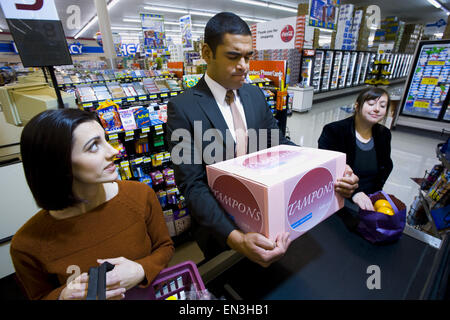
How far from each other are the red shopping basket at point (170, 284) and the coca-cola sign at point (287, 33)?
833cm

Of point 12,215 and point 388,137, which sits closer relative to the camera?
point 388,137

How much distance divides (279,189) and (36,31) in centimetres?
203

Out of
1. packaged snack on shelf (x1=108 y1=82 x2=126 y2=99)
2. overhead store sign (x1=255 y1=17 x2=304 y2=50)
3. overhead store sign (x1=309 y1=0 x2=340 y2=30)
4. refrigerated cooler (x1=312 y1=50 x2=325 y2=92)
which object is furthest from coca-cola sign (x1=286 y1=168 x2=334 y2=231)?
refrigerated cooler (x1=312 y1=50 x2=325 y2=92)

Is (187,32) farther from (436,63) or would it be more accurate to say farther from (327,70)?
(436,63)

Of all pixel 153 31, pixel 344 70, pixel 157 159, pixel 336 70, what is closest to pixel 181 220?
pixel 157 159

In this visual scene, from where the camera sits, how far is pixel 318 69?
31.9 feet

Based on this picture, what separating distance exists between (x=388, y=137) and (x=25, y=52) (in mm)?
2820

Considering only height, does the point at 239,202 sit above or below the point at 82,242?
above

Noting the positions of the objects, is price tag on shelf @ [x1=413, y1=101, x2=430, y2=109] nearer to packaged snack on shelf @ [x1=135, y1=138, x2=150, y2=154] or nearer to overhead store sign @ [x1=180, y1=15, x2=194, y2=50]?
packaged snack on shelf @ [x1=135, y1=138, x2=150, y2=154]

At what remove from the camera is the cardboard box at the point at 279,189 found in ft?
2.31

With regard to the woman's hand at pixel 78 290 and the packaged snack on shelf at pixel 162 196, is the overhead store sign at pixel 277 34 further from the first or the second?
the woman's hand at pixel 78 290
